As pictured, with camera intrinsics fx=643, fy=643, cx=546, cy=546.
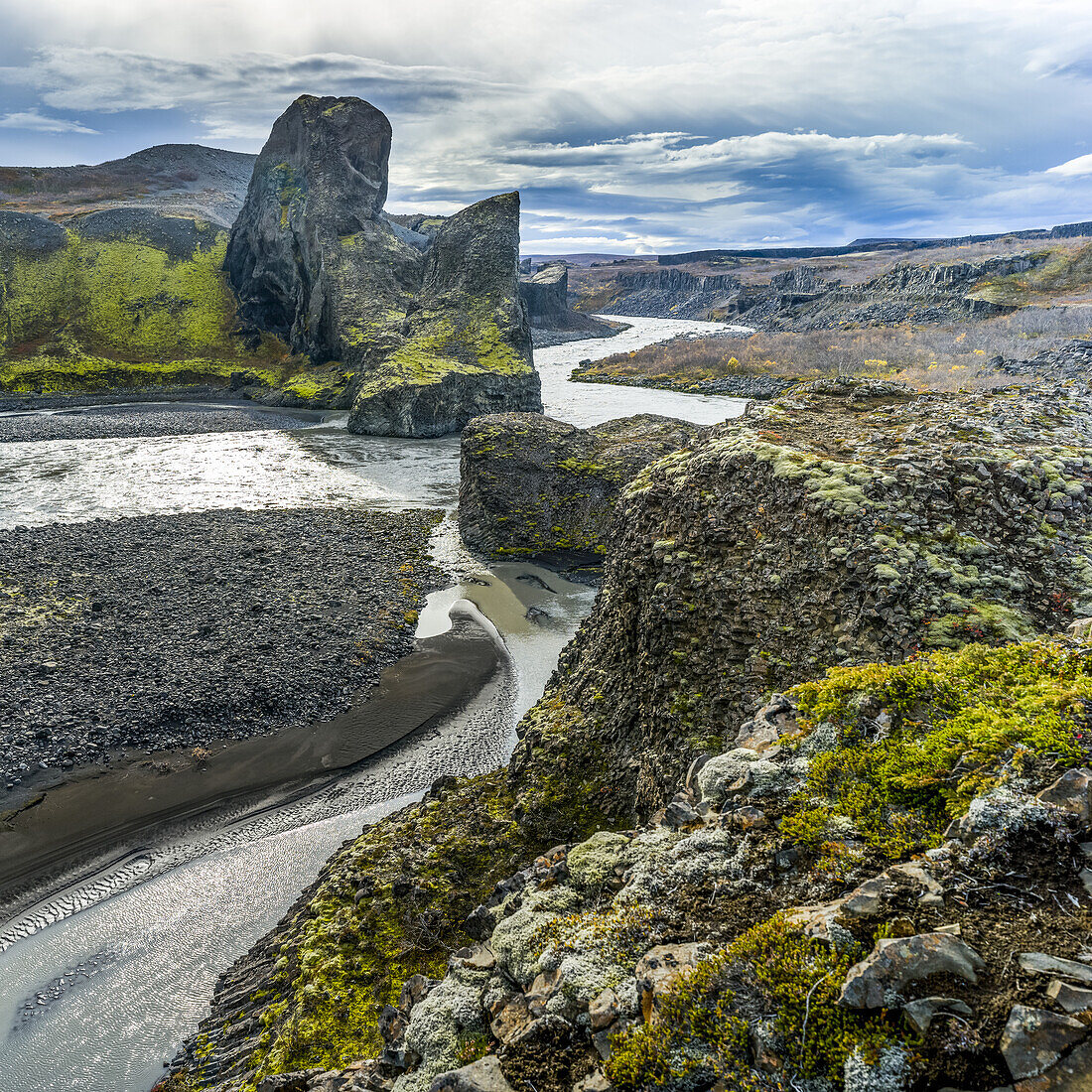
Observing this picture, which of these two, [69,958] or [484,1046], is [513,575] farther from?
[484,1046]

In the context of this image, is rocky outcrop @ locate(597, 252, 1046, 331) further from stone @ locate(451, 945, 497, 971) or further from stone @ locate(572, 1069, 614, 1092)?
stone @ locate(572, 1069, 614, 1092)

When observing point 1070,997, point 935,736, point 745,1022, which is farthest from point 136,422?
point 1070,997

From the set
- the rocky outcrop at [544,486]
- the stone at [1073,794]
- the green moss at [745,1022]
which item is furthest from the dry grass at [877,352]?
the green moss at [745,1022]

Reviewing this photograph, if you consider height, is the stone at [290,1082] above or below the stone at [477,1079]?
below

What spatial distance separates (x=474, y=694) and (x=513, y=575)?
336 inches

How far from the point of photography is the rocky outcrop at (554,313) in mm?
160125

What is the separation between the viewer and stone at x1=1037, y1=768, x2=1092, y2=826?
3498 millimetres

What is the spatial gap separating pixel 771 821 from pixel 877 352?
87741 mm

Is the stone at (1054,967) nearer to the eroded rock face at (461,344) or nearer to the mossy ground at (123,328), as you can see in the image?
the eroded rock face at (461,344)

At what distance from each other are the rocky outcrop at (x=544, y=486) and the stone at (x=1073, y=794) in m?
23.4

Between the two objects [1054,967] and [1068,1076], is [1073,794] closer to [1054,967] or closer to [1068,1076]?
[1054,967]

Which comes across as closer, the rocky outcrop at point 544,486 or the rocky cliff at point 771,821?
the rocky cliff at point 771,821

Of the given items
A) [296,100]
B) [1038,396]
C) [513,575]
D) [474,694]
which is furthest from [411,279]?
[1038,396]

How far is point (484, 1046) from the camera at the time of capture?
4578 millimetres
